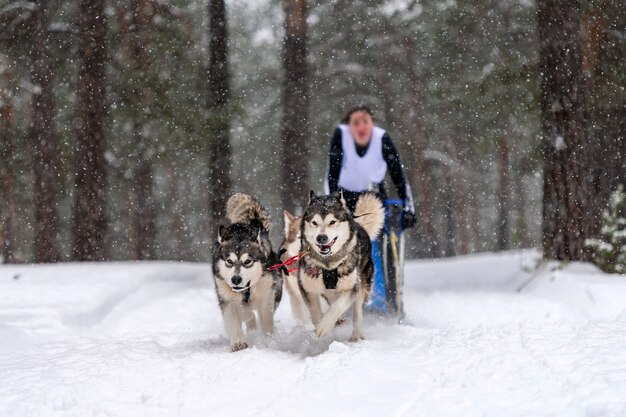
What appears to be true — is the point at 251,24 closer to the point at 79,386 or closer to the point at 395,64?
the point at 395,64

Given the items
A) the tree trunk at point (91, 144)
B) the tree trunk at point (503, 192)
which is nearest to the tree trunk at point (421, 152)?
the tree trunk at point (503, 192)

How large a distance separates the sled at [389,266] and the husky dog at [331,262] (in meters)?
1.09

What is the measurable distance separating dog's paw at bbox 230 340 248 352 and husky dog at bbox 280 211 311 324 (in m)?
1.31

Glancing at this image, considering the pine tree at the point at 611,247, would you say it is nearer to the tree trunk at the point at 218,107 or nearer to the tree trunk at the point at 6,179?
the tree trunk at the point at 218,107

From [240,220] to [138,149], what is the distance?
8.23 meters

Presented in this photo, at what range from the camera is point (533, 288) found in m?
8.29

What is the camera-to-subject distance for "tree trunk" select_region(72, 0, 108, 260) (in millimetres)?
11453

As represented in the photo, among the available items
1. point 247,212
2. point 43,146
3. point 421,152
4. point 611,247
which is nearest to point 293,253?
point 247,212

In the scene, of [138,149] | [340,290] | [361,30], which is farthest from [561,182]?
[361,30]

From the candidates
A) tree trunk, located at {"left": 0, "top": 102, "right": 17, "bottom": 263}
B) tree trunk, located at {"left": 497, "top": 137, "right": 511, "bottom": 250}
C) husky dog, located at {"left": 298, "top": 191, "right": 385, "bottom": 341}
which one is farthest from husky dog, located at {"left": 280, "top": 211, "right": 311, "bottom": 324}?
tree trunk, located at {"left": 497, "top": 137, "right": 511, "bottom": 250}

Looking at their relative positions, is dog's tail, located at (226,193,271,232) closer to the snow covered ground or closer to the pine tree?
the snow covered ground

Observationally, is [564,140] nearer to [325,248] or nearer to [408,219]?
[408,219]

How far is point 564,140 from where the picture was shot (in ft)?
29.2

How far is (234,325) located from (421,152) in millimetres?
16705
